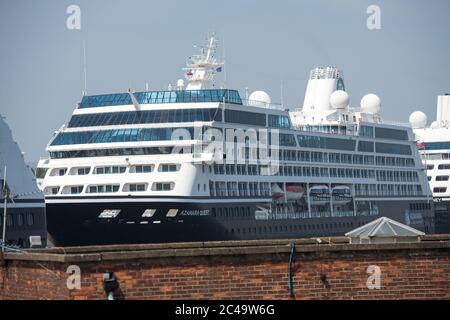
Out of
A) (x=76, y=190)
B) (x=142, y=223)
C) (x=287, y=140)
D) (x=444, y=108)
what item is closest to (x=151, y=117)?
(x=76, y=190)

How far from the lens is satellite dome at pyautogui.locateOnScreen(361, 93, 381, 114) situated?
319ft

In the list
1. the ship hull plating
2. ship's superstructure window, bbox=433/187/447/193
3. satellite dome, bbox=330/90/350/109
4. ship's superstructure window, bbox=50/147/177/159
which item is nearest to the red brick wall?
the ship hull plating

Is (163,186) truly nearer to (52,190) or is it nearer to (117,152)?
Answer: (117,152)

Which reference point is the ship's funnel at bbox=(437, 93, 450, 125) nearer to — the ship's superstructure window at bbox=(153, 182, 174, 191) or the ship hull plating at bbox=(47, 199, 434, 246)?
the ship hull plating at bbox=(47, 199, 434, 246)

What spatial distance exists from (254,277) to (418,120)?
93.6 meters

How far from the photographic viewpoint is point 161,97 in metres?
72.8

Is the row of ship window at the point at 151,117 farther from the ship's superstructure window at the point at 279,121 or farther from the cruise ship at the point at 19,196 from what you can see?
the cruise ship at the point at 19,196

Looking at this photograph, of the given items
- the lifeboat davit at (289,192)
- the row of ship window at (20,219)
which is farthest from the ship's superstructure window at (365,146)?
the row of ship window at (20,219)

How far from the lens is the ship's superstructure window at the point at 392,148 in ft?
311

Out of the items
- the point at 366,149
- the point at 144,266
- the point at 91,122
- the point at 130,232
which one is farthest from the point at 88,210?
the point at 144,266

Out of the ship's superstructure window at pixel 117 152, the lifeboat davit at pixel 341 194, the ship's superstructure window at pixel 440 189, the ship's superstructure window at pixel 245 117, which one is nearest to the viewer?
the ship's superstructure window at pixel 117 152

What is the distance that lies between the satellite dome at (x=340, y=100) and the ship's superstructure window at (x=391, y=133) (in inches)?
124
